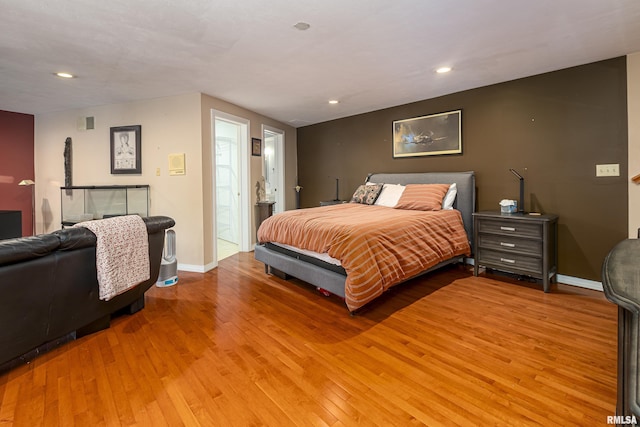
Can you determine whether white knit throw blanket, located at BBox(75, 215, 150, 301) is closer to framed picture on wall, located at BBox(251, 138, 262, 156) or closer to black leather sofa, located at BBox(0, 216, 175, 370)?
black leather sofa, located at BBox(0, 216, 175, 370)

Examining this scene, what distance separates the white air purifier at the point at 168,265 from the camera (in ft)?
11.1

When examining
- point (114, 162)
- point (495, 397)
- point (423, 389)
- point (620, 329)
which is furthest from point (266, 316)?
point (114, 162)

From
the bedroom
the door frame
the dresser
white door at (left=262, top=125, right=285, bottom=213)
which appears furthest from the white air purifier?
the dresser

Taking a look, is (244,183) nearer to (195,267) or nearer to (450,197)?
(195,267)

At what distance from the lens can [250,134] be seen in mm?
4855

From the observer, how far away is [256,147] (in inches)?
198

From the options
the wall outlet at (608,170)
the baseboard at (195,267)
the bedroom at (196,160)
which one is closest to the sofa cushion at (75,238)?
the bedroom at (196,160)

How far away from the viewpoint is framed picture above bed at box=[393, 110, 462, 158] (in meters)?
4.07

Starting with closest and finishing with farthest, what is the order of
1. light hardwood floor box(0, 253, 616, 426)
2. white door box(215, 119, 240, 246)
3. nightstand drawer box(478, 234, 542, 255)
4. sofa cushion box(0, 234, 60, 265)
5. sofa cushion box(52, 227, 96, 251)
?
light hardwood floor box(0, 253, 616, 426) < sofa cushion box(0, 234, 60, 265) < sofa cushion box(52, 227, 96, 251) < nightstand drawer box(478, 234, 542, 255) < white door box(215, 119, 240, 246)

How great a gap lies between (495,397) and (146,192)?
445 cm

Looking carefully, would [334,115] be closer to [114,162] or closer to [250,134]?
[250,134]

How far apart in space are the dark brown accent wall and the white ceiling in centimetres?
24

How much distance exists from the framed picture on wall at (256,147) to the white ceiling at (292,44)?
3.51 ft

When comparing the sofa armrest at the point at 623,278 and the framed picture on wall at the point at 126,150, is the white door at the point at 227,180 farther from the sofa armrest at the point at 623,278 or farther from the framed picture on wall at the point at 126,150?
the sofa armrest at the point at 623,278
